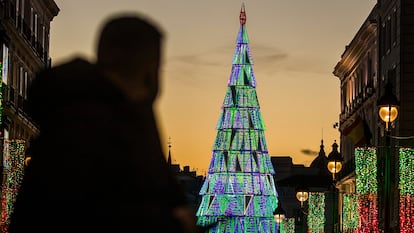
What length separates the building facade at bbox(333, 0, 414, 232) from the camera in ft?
213

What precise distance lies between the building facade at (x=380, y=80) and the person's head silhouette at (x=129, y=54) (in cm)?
4430

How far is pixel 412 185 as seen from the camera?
156ft

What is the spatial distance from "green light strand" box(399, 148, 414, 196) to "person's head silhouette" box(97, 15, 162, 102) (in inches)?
1658

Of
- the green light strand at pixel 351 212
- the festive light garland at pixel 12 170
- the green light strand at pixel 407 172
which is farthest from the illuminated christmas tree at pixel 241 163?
the green light strand at pixel 407 172

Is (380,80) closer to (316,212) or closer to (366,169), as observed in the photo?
(316,212)

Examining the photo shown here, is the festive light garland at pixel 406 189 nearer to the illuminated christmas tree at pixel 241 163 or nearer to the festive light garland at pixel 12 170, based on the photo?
the festive light garland at pixel 12 170

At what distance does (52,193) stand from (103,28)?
1.80 ft

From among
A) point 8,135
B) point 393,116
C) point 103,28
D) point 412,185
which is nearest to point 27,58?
point 8,135

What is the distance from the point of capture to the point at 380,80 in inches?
2945

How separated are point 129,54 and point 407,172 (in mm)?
43258

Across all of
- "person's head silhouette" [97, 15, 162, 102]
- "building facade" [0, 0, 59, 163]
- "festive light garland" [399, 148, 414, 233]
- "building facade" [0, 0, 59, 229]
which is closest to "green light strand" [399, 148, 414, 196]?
"festive light garland" [399, 148, 414, 233]

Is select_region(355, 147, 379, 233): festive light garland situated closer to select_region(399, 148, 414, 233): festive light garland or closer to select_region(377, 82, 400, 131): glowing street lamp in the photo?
select_region(399, 148, 414, 233): festive light garland

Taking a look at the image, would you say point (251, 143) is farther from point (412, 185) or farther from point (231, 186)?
point (412, 185)

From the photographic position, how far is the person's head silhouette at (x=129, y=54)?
149 inches
